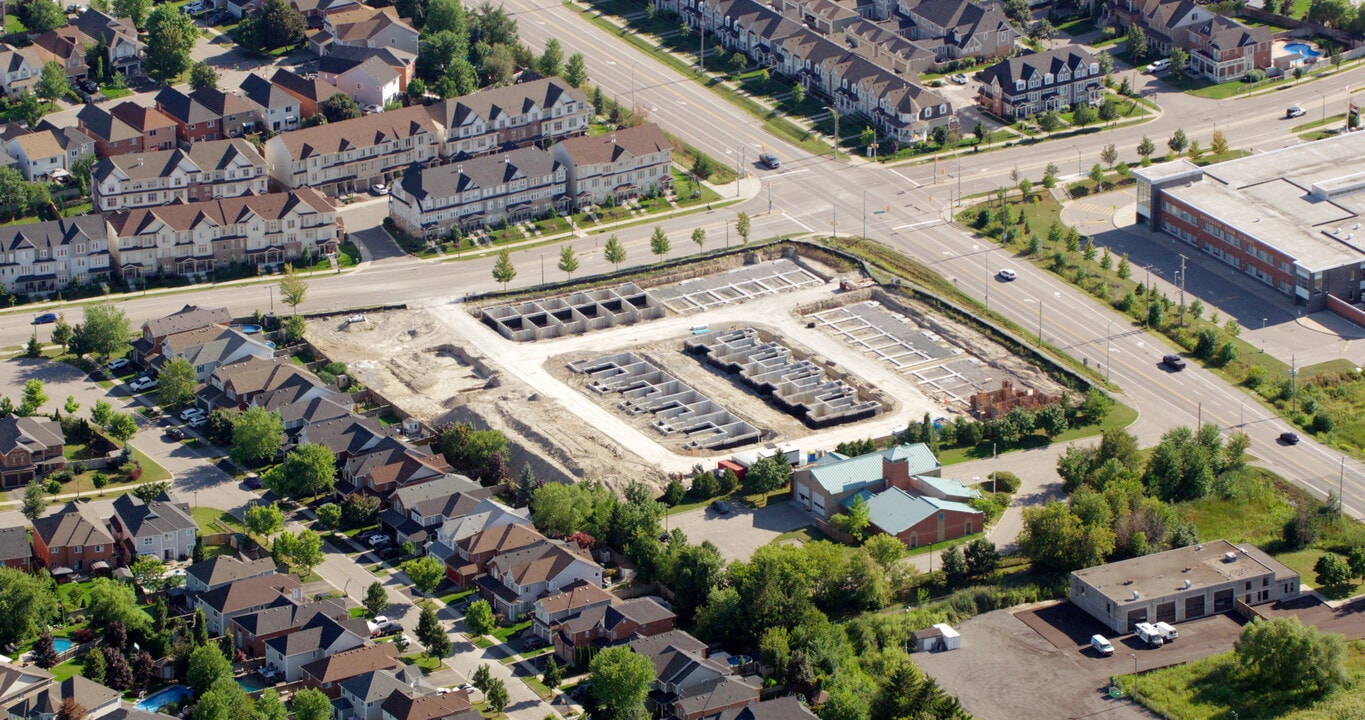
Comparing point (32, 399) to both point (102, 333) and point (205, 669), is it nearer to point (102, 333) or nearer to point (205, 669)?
point (102, 333)

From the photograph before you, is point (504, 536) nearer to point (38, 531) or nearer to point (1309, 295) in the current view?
point (38, 531)

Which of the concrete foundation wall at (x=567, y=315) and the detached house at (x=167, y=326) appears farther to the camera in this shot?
the concrete foundation wall at (x=567, y=315)

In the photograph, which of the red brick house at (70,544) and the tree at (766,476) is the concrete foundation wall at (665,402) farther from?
the red brick house at (70,544)

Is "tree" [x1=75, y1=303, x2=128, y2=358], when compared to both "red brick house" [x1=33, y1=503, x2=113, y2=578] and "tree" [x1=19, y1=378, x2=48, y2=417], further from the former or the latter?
"red brick house" [x1=33, y1=503, x2=113, y2=578]

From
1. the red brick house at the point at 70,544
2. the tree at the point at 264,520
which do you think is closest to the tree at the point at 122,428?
the red brick house at the point at 70,544

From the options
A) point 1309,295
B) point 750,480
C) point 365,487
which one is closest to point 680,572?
point 750,480

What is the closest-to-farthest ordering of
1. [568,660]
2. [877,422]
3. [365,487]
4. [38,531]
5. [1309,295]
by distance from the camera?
1. [568,660]
2. [38,531]
3. [365,487]
4. [877,422]
5. [1309,295]

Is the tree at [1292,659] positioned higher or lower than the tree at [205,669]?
lower
